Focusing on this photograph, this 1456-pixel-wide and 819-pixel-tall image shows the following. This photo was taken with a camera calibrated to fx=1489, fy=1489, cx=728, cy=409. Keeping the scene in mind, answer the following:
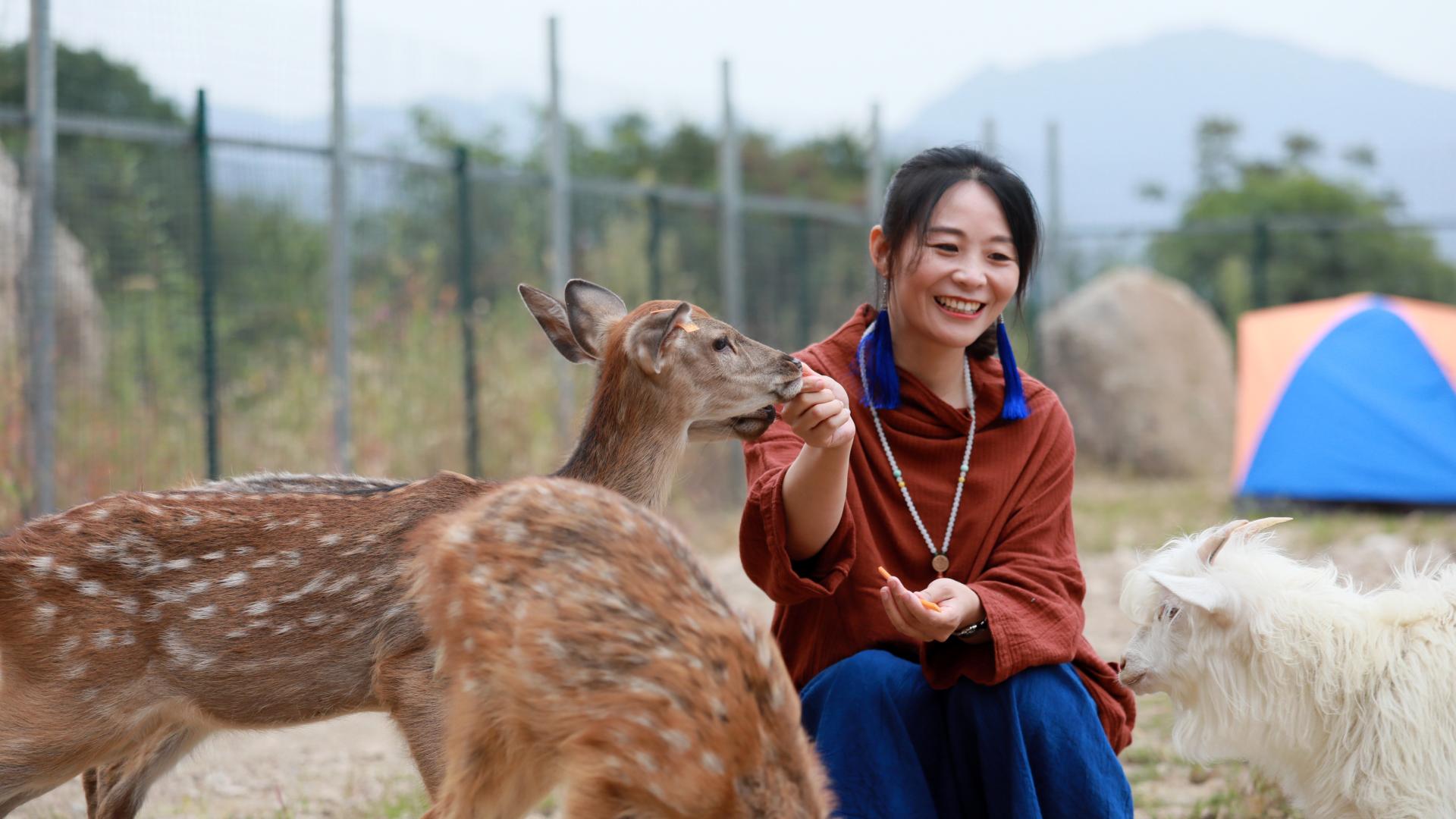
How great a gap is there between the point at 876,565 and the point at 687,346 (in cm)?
76

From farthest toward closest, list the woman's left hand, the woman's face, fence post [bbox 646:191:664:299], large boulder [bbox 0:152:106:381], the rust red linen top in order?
fence post [bbox 646:191:664:299], large boulder [bbox 0:152:106:381], the woman's face, the rust red linen top, the woman's left hand

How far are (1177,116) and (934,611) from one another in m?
87.0

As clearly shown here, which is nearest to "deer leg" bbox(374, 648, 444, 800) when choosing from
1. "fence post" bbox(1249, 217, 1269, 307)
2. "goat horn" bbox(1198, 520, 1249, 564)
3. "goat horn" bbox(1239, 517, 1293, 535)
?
"goat horn" bbox(1198, 520, 1249, 564)

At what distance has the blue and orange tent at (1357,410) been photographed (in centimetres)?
1016

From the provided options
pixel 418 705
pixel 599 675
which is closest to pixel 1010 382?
pixel 418 705

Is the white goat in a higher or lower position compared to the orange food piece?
lower

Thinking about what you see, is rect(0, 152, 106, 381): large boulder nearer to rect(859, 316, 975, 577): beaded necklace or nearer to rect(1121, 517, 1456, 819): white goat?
rect(859, 316, 975, 577): beaded necklace

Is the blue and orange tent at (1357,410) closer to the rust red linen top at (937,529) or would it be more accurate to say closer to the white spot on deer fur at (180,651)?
the rust red linen top at (937,529)

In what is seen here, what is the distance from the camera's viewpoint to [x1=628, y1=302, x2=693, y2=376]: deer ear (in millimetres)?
3693

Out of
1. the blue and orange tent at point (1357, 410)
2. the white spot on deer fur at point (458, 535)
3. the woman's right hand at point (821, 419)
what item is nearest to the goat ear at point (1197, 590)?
the woman's right hand at point (821, 419)

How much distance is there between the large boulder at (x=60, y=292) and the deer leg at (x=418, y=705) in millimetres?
3881

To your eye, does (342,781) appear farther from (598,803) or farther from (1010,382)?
(598,803)

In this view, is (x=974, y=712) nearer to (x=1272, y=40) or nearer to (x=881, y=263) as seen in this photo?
(x=881, y=263)

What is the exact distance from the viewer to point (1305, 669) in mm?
3428
